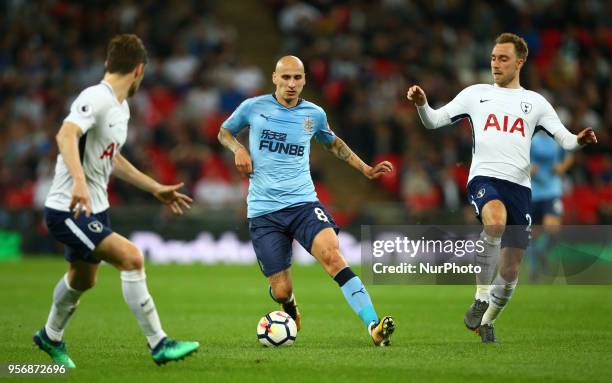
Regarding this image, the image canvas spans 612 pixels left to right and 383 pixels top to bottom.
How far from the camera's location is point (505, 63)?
31.7ft

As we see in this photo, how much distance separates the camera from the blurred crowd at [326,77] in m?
21.6

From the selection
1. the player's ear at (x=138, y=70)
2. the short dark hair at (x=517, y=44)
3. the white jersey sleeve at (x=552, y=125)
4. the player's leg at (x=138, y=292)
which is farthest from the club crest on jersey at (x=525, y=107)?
the player's leg at (x=138, y=292)

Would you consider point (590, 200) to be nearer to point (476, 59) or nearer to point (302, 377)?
point (476, 59)

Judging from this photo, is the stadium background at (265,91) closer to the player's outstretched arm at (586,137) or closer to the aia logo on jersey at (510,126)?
the aia logo on jersey at (510,126)

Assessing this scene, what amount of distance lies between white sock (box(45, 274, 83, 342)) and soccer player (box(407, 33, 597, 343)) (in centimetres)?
344

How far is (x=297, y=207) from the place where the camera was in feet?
31.8

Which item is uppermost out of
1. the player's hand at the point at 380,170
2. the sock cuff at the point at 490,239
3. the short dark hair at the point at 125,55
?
the short dark hair at the point at 125,55

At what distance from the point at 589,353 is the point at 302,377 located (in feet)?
8.59

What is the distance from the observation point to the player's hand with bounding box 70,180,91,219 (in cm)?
699

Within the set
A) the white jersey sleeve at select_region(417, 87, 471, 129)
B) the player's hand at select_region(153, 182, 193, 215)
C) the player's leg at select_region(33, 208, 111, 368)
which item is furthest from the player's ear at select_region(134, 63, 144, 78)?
the white jersey sleeve at select_region(417, 87, 471, 129)

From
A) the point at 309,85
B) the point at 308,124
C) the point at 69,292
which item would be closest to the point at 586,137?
the point at 308,124

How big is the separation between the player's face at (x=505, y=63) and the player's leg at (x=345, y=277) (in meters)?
2.13

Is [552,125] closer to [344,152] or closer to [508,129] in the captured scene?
[508,129]

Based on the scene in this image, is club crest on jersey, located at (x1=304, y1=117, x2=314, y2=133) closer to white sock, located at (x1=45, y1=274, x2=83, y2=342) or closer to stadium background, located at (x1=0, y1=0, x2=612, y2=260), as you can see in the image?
white sock, located at (x1=45, y1=274, x2=83, y2=342)
